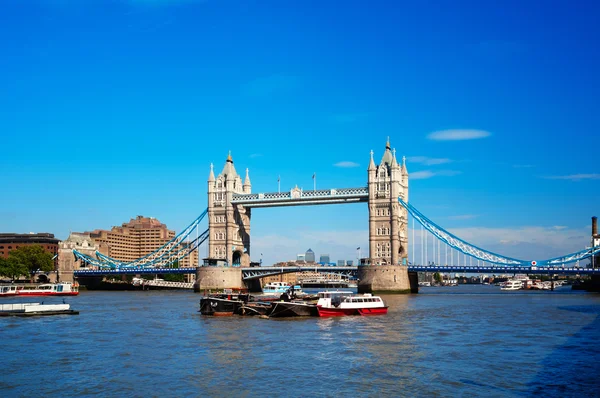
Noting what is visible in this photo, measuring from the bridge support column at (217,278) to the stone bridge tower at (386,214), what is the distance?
22571 millimetres

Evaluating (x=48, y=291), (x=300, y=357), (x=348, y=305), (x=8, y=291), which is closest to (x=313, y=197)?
(x=48, y=291)

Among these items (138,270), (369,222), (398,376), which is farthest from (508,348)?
(138,270)

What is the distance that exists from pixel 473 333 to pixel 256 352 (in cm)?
1518

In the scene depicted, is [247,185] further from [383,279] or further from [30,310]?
[30,310]

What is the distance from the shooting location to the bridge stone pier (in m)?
103

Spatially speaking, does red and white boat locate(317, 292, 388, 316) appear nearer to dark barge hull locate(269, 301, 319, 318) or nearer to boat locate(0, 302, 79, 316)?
dark barge hull locate(269, 301, 319, 318)

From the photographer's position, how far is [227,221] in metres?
122

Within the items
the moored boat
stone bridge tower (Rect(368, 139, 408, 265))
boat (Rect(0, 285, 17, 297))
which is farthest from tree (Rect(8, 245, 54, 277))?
stone bridge tower (Rect(368, 139, 408, 265))

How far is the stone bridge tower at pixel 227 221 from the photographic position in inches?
4829

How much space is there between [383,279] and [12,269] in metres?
72.0

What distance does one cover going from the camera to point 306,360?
3177cm

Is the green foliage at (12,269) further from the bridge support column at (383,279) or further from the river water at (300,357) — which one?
the river water at (300,357)

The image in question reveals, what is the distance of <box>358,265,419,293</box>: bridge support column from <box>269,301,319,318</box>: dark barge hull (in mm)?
47386

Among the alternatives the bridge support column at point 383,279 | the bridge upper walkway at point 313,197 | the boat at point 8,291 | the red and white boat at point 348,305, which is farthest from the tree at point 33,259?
the red and white boat at point 348,305
